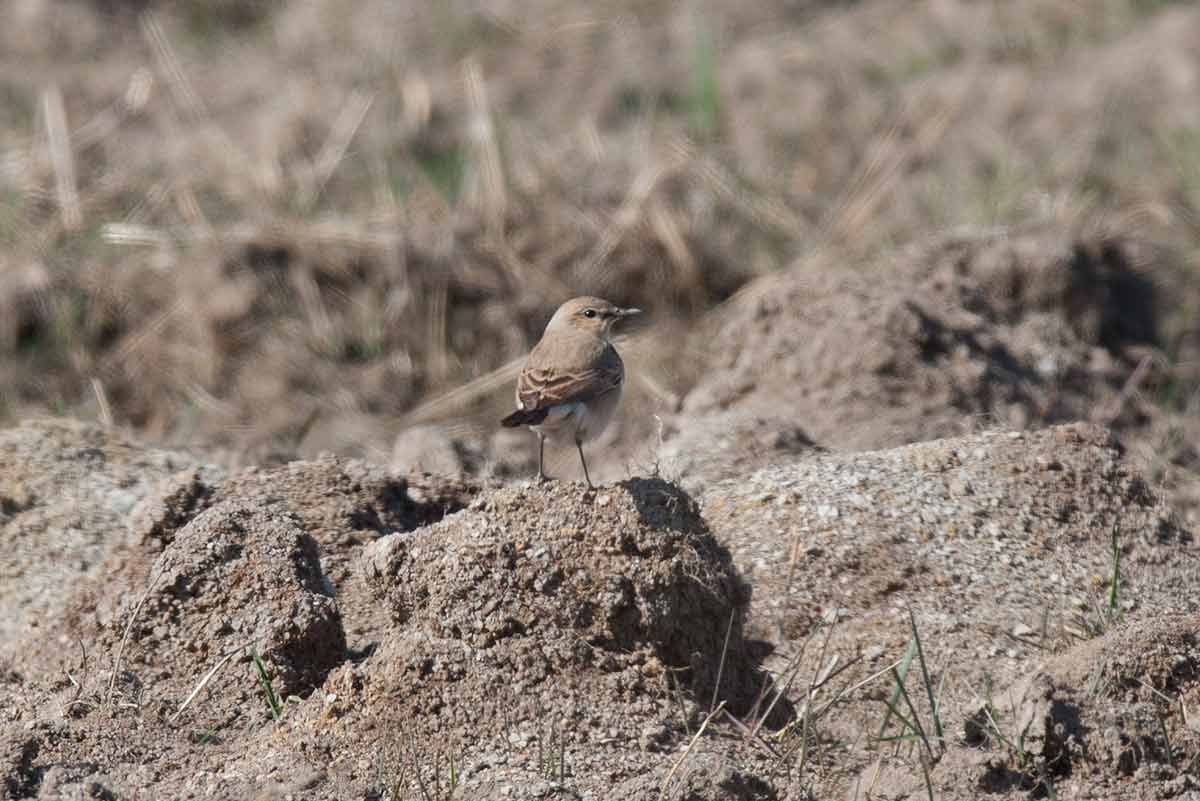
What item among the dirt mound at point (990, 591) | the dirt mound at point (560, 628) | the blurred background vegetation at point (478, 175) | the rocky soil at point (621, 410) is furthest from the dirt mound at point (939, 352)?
the dirt mound at point (560, 628)

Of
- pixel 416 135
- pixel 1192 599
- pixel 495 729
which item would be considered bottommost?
pixel 1192 599

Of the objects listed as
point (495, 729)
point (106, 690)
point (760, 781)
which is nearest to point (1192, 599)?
point (760, 781)

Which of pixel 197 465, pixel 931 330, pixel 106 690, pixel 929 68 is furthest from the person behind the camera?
pixel 929 68

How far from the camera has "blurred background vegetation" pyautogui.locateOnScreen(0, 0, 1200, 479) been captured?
8.40 m

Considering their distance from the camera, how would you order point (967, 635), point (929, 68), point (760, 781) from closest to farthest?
point (760, 781)
point (967, 635)
point (929, 68)

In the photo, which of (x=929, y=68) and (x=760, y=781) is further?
(x=929, y=68)

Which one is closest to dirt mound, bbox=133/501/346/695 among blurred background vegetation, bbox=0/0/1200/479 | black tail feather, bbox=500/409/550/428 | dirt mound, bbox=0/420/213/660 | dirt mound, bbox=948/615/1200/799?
dirt mound, bbox=0/420/213/660

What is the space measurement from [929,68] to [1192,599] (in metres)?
6.94

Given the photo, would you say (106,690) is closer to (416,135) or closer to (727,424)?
(727,424)

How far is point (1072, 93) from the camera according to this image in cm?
1034

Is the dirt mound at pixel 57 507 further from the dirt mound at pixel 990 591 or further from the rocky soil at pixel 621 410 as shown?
the dirt mound at pixel 990 591

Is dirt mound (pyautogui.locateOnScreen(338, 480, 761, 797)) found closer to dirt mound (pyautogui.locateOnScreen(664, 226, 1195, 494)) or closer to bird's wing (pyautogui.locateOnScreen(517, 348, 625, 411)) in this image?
bird's wing (pyautogui.locateOnScreen(517, 348, 625, 411))

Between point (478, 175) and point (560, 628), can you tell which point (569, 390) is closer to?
point (560, 628)

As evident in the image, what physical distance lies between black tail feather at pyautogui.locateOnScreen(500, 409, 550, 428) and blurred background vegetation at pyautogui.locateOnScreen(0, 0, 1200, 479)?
187cm
